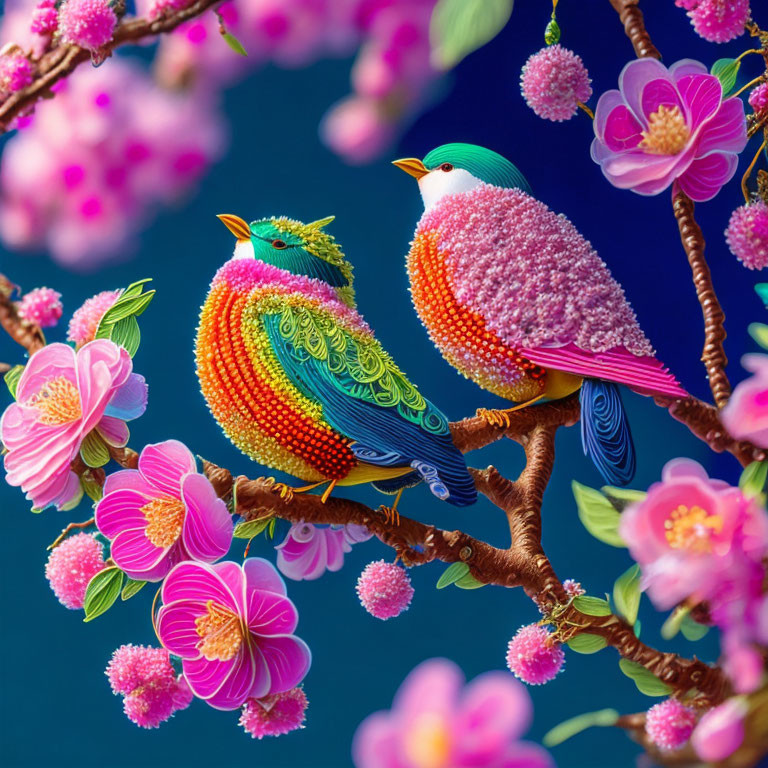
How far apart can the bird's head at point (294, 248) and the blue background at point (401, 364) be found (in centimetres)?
6

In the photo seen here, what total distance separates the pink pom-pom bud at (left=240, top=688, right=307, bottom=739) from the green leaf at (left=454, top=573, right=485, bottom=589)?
0.22 metres

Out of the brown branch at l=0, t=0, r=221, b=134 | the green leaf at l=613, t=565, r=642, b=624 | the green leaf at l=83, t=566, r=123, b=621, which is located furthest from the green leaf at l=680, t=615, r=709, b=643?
the brown branch at l=0, t=0, r=221, b=134

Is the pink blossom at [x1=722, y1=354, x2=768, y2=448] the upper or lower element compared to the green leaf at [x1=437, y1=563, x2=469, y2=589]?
upper

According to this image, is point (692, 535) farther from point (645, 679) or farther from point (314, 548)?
point (314, 548)

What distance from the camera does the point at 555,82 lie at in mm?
1038

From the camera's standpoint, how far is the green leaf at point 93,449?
1.03 metres

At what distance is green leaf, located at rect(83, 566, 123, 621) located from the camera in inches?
40.8

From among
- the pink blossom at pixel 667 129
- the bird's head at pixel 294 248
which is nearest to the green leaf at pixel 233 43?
the bird's head at pixel 294 248

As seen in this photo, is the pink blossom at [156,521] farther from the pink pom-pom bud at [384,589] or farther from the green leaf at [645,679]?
the green leaf at [645,679]

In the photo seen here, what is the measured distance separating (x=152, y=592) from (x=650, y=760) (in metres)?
0.67

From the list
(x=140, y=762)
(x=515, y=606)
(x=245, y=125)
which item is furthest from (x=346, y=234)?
(x=140, y=762)

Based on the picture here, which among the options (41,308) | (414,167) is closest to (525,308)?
(414,167)

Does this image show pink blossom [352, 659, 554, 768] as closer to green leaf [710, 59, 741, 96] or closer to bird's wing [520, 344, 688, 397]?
bird's wing [520, 344, 688, 397]

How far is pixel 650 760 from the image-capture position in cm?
68
